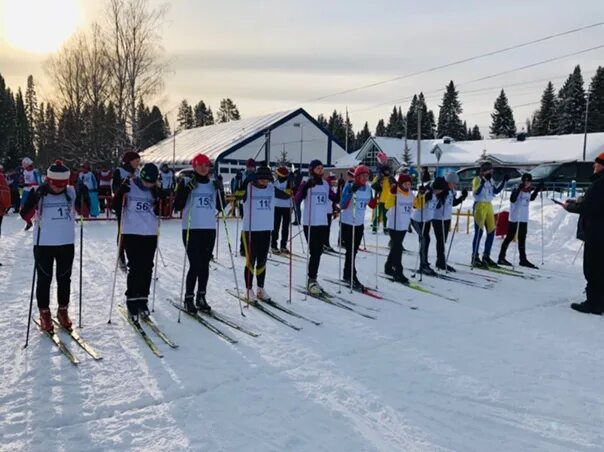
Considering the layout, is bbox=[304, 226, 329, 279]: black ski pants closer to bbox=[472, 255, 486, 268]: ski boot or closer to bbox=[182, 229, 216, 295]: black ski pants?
bbox=[182, 229, 216, 295]: black ski pants

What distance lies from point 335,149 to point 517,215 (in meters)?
34.0

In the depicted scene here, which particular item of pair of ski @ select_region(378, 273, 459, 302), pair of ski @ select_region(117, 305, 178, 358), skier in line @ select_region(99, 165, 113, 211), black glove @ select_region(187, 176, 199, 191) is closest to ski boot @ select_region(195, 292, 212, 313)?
pair of ski @ select_region(117, 305, 178, 358)

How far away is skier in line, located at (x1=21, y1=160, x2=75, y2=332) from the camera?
4930 millimetres

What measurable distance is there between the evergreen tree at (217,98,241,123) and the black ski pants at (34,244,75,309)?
92.2 meters

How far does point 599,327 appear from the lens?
6004mm

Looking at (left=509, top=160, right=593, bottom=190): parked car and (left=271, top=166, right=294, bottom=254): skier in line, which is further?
(left=509, top=160, right=593, bottom=190): parked car

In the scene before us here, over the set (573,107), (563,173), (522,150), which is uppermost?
(573,107)

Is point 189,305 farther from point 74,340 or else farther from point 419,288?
point 419,288

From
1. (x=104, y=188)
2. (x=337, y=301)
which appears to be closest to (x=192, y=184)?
(x=337, y=301)

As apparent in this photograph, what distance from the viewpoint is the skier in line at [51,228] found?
16.2 feet

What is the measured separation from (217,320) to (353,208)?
2.83 m

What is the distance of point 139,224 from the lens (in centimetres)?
538

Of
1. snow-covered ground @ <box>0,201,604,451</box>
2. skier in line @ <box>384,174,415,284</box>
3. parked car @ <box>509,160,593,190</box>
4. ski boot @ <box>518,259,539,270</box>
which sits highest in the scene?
parked car @ <box>509,160,593,190</box>

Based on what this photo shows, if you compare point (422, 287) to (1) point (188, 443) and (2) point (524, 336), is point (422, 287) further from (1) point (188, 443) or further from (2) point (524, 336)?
(1) point (188, 443)
